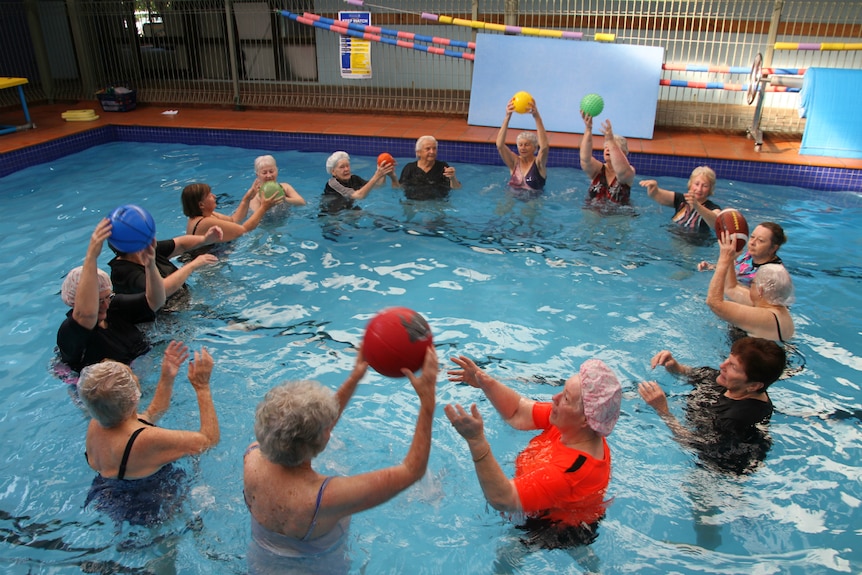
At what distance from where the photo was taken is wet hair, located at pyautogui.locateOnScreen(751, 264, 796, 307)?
169 inches

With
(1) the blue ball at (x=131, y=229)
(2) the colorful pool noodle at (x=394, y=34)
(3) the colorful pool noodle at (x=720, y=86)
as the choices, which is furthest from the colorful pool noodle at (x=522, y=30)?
(1) the blue ball at (x=131, y=229)

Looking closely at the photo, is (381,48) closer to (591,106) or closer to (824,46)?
(591,106)

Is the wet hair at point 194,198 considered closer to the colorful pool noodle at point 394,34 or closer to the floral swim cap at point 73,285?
the floral swim cap at point 73,285

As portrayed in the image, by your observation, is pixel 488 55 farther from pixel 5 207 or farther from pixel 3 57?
pixel 3 57

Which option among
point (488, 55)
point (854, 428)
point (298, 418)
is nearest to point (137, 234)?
point (298, 418)

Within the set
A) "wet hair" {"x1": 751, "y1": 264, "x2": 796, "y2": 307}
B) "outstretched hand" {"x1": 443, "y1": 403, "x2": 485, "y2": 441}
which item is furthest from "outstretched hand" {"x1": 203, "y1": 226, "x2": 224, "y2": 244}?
"wet hair" {"x1": 751, "y1": 264, "x2": 796, "y2": 307}

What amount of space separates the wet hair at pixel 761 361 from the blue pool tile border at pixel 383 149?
22.0 ft

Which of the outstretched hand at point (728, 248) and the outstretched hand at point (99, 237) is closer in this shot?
the outstretched hand at point (99, 237)

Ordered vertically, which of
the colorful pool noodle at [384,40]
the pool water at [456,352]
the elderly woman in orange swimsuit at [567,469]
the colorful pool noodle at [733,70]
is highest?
the colorful pool noodle at [384,40]

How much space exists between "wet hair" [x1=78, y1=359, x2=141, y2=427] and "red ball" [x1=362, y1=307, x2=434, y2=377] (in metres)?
1.08

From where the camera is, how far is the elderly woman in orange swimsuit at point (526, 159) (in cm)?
778

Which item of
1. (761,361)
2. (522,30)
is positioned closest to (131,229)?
(761,361)

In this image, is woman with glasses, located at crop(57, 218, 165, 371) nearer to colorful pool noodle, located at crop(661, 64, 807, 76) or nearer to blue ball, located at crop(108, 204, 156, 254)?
blue ball, located at crop(108, 204, 156, 254)

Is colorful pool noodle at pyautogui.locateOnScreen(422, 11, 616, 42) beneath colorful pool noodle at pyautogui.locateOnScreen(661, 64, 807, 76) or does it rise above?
above
